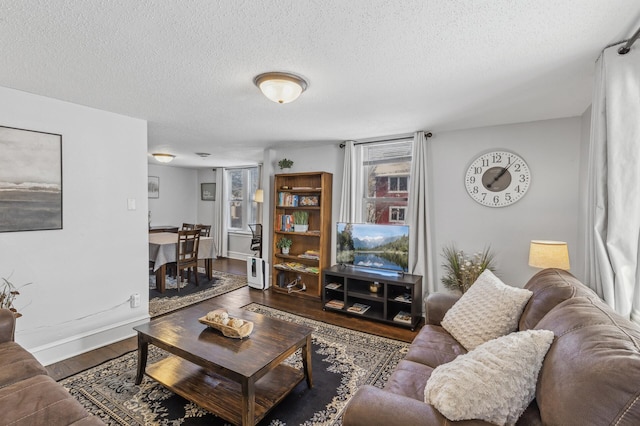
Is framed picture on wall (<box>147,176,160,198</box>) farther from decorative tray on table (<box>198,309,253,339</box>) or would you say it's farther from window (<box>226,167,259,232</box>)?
decorative tray on table (<box>198,309,253,339</box>)

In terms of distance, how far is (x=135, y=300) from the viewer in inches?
125

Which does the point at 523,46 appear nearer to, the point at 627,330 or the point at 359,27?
the point at 359,27

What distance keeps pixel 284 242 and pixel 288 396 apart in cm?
277

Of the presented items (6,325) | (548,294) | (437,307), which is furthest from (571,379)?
(6,325)

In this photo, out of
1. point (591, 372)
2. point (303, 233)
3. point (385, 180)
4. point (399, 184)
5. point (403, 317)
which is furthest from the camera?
point (303, 233)

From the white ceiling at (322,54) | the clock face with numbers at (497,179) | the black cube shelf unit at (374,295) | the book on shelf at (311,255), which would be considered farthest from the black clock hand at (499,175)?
the book on shelf at (311,255)

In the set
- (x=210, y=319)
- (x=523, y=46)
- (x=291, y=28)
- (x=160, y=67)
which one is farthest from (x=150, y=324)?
(x=523, y=46)

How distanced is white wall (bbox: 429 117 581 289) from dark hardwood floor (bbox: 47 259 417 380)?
95 centimetres

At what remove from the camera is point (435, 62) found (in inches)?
73.6

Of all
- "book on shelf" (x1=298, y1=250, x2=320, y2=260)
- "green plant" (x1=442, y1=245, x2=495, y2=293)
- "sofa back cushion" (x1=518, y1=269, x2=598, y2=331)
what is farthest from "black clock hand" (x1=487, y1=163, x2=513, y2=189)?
"book on shelf" (x1=298, y1=250, x2=320, y2=260)

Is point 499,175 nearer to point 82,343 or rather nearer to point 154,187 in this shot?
point 82,343

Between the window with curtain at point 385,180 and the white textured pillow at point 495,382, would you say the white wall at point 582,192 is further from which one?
the white textured pillow at point 495,382

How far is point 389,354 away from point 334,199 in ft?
7.62

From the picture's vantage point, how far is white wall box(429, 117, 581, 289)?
9.74 feet
